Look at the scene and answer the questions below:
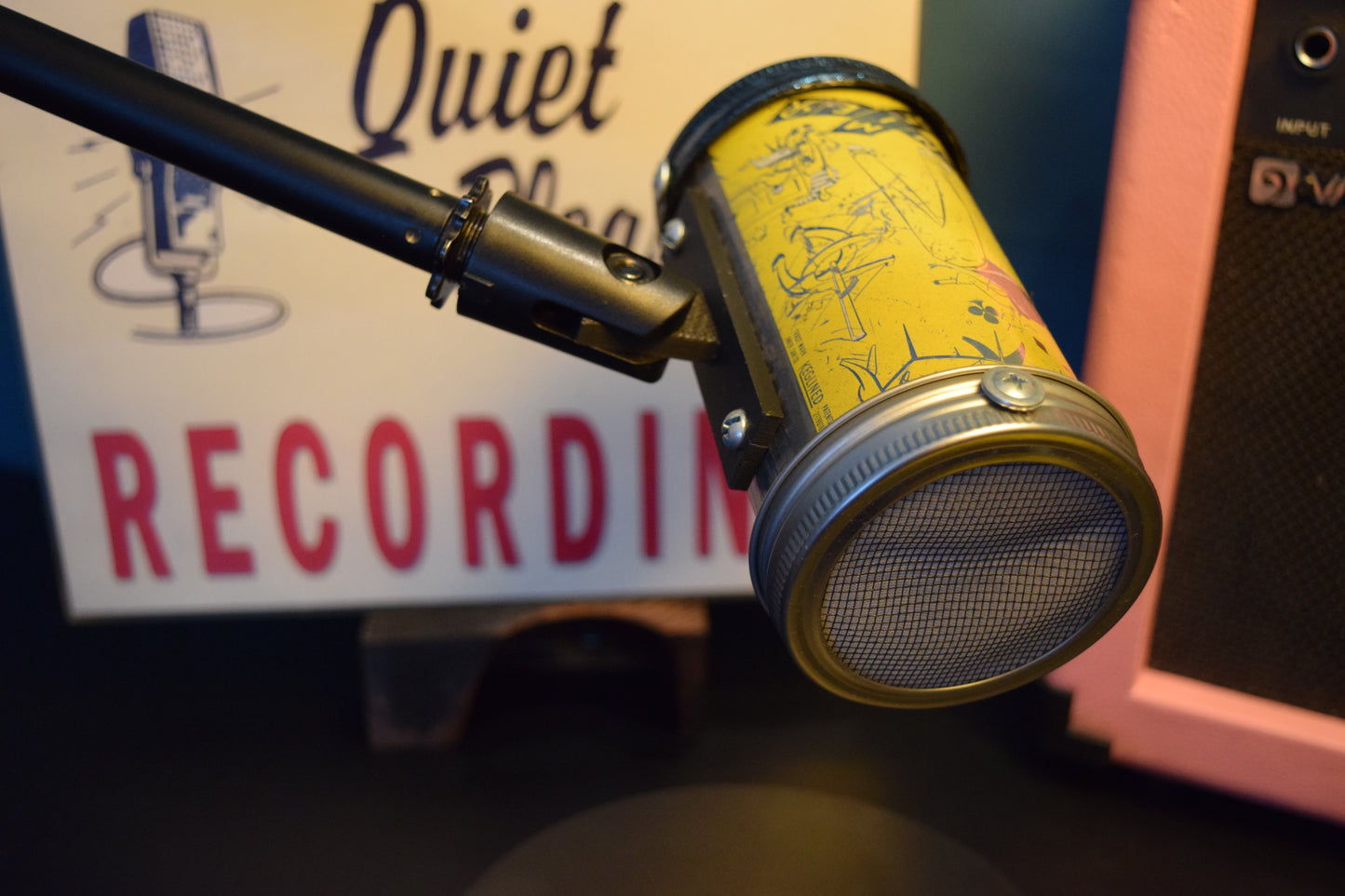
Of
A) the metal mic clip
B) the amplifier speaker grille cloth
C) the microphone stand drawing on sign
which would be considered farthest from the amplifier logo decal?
the microphone stand drawing on sign

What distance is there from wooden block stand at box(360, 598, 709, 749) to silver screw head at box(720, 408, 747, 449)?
1.46 ft

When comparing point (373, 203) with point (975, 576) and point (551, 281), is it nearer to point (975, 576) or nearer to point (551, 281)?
point (551, 281)

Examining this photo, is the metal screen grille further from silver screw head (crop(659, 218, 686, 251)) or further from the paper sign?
the paper sign

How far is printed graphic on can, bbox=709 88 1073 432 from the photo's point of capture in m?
0.46

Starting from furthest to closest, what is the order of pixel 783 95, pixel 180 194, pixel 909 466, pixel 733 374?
pixel 180 194 → pixel 783 95 → pixel 733 374 → pixel 909 466

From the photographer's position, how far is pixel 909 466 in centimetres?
40

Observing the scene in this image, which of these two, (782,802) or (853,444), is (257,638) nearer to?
(782,802)

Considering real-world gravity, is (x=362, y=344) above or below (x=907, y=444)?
below

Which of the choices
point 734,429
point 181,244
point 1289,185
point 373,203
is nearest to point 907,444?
point 734,429

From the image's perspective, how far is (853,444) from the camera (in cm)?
42

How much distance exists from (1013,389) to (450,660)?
65 cm

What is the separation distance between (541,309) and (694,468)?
1.57 ft

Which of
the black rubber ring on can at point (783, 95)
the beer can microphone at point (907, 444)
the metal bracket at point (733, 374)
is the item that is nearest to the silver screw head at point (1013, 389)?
the beer can microphone at point (907, 444)

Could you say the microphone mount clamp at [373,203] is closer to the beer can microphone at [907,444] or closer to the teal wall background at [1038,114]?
the beer can microphone at [907,444]
